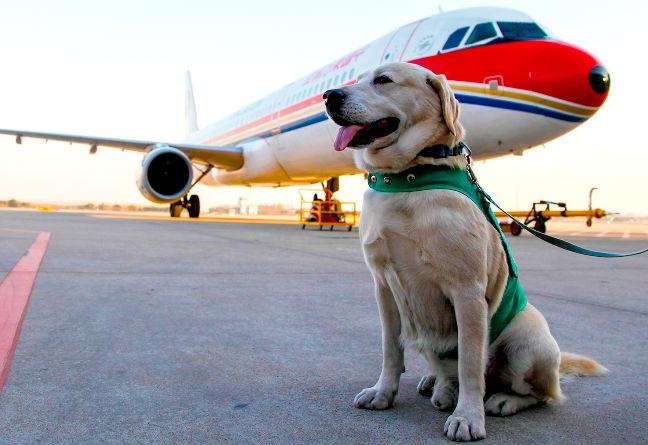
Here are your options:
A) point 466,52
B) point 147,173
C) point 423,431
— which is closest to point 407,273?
point 423,431

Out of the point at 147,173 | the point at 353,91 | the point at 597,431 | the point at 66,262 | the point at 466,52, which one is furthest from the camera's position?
the point at 147,173

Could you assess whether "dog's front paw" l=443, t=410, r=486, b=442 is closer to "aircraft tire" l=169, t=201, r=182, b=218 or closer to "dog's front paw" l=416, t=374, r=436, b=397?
"dog's front paw" l=416, t=374, r=436, b=397

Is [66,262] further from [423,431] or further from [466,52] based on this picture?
[466,52]

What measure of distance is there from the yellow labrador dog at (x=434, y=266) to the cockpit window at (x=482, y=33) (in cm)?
689

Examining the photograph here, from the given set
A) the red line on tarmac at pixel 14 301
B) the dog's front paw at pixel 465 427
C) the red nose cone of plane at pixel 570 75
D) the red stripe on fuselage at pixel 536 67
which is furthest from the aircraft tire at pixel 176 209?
the dog's front paw at pixel 465 427

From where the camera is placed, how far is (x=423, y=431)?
1539 millimetres

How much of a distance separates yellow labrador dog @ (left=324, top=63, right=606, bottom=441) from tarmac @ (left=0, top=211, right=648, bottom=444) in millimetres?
104

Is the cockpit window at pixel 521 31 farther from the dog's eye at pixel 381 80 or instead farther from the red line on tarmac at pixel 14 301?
the dog's eye at pixel 381 80

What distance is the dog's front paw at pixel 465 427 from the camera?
4.80 feet

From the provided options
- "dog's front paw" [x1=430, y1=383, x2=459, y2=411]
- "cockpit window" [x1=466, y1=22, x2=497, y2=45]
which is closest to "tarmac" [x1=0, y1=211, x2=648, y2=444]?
"dog's front paw" [x1=430, y1=383, x2=459, y2=411]

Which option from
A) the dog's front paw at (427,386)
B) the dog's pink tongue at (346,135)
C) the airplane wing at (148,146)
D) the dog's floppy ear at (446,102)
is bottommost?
the dog's front paw at (427,386)

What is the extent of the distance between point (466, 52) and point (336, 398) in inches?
282

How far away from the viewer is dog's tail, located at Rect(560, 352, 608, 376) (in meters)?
1.99

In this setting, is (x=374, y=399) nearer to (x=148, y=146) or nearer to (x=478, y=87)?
(x=478, y=87)
